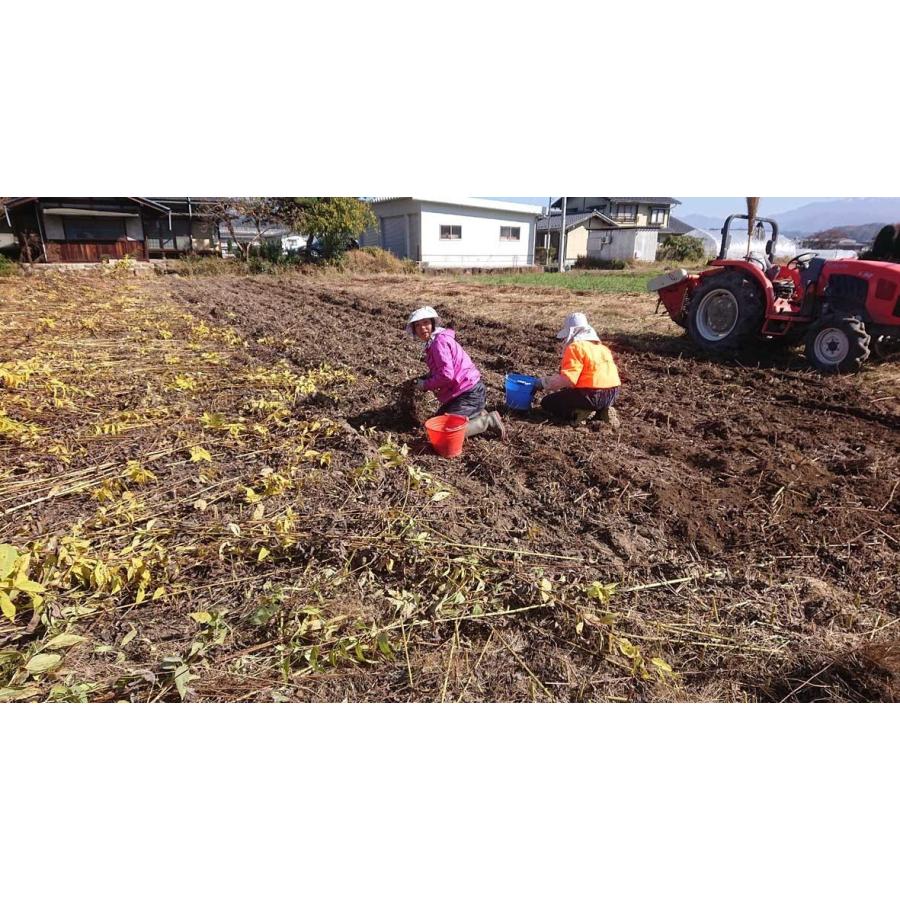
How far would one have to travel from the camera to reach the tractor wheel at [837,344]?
5.53 m

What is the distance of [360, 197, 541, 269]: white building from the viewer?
24000mm

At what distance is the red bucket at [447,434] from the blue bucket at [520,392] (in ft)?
2.67

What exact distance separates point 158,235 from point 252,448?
26568 millimetres

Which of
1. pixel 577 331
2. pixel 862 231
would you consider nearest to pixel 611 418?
pixel 577 331

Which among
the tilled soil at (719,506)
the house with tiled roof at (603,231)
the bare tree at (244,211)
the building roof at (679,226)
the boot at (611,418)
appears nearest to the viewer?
the tilled soil at (719,506)

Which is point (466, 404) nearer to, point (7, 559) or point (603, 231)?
point (7, 559)

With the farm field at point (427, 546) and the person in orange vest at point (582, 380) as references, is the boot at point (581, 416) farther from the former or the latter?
the farm field at point (427, 546)

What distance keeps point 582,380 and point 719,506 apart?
1.33 meters

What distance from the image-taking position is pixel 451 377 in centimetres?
379

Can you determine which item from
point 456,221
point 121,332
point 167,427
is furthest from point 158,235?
point 167,427

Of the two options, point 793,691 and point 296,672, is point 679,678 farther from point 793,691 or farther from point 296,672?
point 296,672

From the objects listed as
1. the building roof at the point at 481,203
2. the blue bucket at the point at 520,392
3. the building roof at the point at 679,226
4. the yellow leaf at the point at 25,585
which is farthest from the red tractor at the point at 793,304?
the building roof at the point at 679,226

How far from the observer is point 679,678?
2088mm

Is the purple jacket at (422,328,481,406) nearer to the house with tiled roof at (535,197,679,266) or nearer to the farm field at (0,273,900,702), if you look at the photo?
the farm field at (0,273,900,702)
